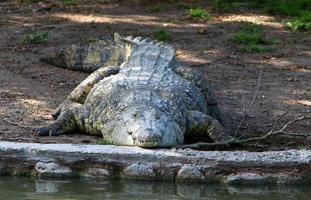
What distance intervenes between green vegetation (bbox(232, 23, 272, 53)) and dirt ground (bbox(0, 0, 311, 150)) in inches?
4.8

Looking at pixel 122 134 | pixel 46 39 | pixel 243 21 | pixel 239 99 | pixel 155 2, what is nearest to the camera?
pixel 122 134

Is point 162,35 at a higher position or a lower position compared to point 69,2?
lower

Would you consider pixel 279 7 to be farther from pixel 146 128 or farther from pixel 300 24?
pixel 146 128

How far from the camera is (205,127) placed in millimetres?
7559

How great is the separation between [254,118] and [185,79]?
0.81m

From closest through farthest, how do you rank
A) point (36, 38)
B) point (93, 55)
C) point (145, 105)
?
1. point (145, 105)
2. point (93, 55)
3. point (36, 38)

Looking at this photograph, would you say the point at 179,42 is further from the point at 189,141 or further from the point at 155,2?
the point at 189,141

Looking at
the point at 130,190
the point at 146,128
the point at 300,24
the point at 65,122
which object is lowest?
the point at 130,190

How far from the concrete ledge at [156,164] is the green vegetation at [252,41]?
525 cm

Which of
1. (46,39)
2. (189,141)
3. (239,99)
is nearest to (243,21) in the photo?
(46,39)

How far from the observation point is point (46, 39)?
11492 millimetres

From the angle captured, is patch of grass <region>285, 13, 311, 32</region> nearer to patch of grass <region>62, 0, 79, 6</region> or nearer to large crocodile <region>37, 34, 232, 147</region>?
patch of grass <region>62, 0, 79, 6</region>

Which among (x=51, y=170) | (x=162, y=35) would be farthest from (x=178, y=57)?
(x=51, y=170)

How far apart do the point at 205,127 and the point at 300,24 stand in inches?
216
